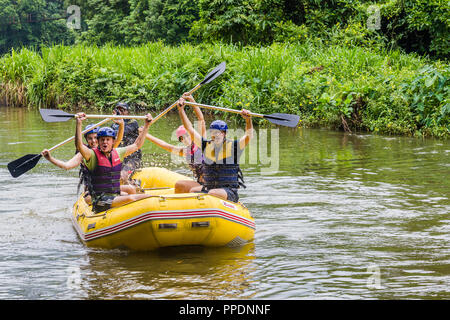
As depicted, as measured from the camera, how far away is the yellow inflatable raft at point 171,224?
6.09 meters

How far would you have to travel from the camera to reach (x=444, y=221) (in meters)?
7.33

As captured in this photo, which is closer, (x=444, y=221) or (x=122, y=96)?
(x=444, y=221)

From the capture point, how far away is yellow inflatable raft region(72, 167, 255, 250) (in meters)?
6.09

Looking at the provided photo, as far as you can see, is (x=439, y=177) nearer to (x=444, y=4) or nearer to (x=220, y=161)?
(x=220, y=161)

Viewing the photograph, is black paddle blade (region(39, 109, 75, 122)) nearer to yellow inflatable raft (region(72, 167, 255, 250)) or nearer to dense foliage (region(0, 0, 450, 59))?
yellow inflatable raft (region(72, 167, 255, 250))

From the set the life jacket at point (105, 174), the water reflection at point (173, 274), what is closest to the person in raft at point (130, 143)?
the life jacket at point (105, 174)

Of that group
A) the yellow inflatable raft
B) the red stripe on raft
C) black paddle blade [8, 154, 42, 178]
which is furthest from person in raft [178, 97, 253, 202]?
black paddle blade [8, 154, 42, 178]

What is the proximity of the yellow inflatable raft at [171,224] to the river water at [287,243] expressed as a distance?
0.46ft

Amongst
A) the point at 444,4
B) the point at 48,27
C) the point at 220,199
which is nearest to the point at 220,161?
the point at 220,199

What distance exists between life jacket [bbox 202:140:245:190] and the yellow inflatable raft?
1.10 ft

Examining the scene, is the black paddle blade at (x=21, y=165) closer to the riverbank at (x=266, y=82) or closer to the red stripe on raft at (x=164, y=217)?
the red stripe on raft at (x=164, y=217)

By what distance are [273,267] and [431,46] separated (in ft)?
47.8
